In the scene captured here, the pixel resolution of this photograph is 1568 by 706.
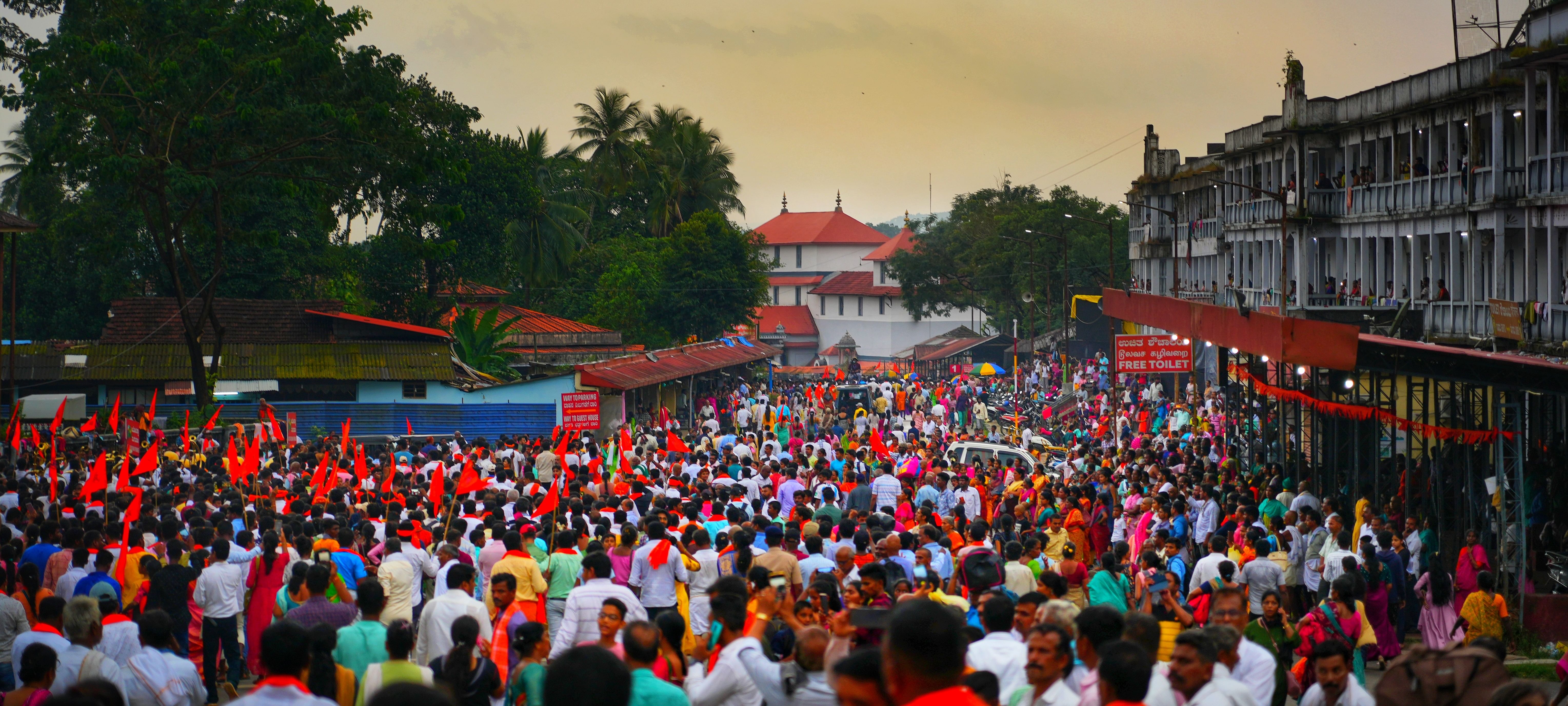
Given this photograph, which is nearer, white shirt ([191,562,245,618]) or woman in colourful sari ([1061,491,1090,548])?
white shirt ([191,562,245,618])

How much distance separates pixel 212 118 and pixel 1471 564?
2589cm

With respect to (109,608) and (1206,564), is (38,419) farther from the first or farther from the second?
(1206,564)

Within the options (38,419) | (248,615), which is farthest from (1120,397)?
(248,615)

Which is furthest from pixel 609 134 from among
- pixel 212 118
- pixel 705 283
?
pixel 212 118

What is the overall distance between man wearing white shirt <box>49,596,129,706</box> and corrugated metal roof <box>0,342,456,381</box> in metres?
24.6

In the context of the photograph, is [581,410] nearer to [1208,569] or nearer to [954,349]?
[1208,569]

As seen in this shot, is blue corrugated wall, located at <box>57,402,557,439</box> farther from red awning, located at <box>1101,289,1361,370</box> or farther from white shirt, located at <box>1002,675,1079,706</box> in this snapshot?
white shirt, located at <box>1002,675,1079,706</box>

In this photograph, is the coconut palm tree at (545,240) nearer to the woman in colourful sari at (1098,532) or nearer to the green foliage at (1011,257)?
the green foliage at (1011,257)

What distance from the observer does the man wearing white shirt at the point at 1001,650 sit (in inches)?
258

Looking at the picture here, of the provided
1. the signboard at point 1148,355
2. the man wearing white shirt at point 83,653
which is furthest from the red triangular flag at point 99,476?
the signboard at point 1148,355

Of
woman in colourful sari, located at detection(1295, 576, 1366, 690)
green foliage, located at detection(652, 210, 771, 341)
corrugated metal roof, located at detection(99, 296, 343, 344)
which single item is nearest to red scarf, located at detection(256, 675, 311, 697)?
woman in colourful sari, located at detection(1295, 576, 1366, 690)

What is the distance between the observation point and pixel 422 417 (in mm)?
31328

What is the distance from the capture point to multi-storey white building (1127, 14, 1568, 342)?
22172mm

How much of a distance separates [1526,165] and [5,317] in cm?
4696
